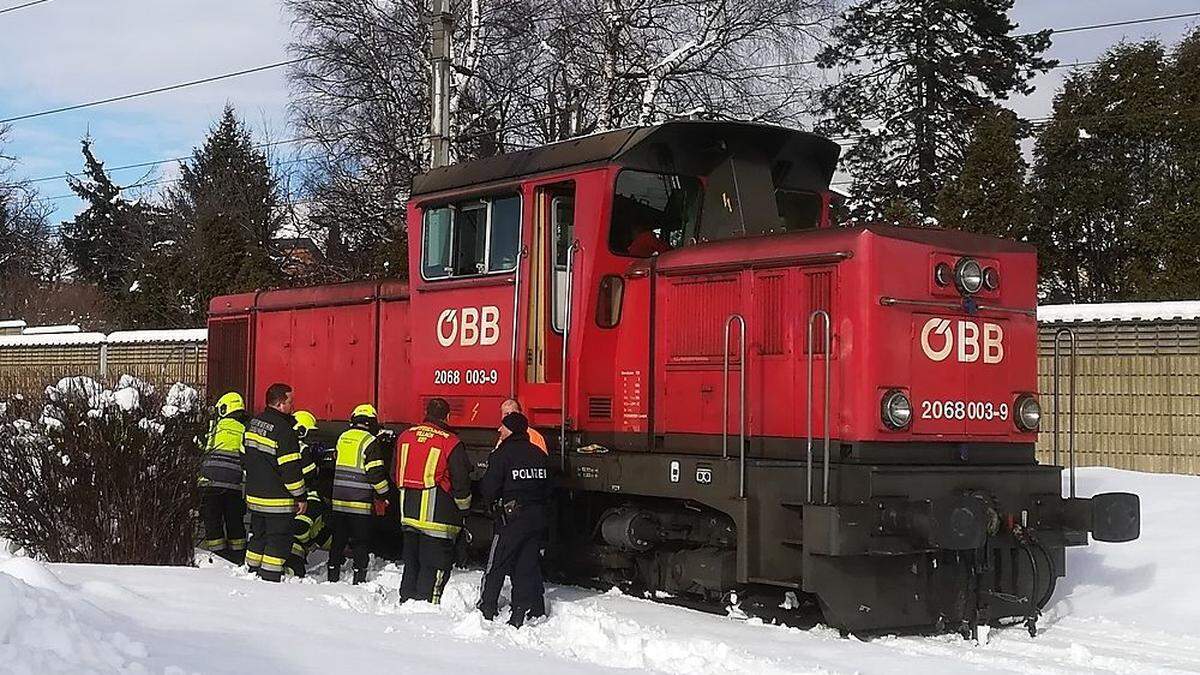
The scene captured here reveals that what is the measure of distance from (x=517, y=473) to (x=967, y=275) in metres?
3.41

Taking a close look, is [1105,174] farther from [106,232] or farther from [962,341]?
[106,232]

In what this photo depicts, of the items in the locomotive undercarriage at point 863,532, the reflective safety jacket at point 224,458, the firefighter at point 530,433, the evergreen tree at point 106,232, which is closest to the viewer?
the locomotive undercarriage at point 863,532

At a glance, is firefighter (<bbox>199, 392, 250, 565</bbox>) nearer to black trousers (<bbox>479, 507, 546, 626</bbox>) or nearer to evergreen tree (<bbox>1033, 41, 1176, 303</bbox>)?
black trousers (<bbox>479, 507, 546, 626</bbox>)

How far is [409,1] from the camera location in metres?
26.8

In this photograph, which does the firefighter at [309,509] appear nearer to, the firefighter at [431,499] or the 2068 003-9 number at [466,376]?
the 2068 003-9 number at [466,376]

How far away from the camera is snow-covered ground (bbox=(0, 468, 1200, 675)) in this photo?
653 cm

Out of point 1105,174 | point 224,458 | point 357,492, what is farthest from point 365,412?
point 1105,174

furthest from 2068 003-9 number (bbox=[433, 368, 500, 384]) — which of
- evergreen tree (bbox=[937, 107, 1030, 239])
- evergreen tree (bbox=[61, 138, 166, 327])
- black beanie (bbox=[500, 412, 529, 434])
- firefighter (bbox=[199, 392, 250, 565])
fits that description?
evergreen tree (bbox=[61, 138, 166, 327])

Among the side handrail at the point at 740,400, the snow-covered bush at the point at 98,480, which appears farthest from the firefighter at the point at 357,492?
the side handrail at the point at 740,400

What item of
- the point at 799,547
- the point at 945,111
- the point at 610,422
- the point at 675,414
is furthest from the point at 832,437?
the point at 945,111

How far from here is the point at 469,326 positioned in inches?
424

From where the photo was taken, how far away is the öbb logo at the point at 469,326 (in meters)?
10.5

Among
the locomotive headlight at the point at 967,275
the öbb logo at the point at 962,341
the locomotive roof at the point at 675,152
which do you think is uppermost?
the locomotive roof at the point at 675,152

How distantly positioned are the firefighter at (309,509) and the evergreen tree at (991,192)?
550 inches
